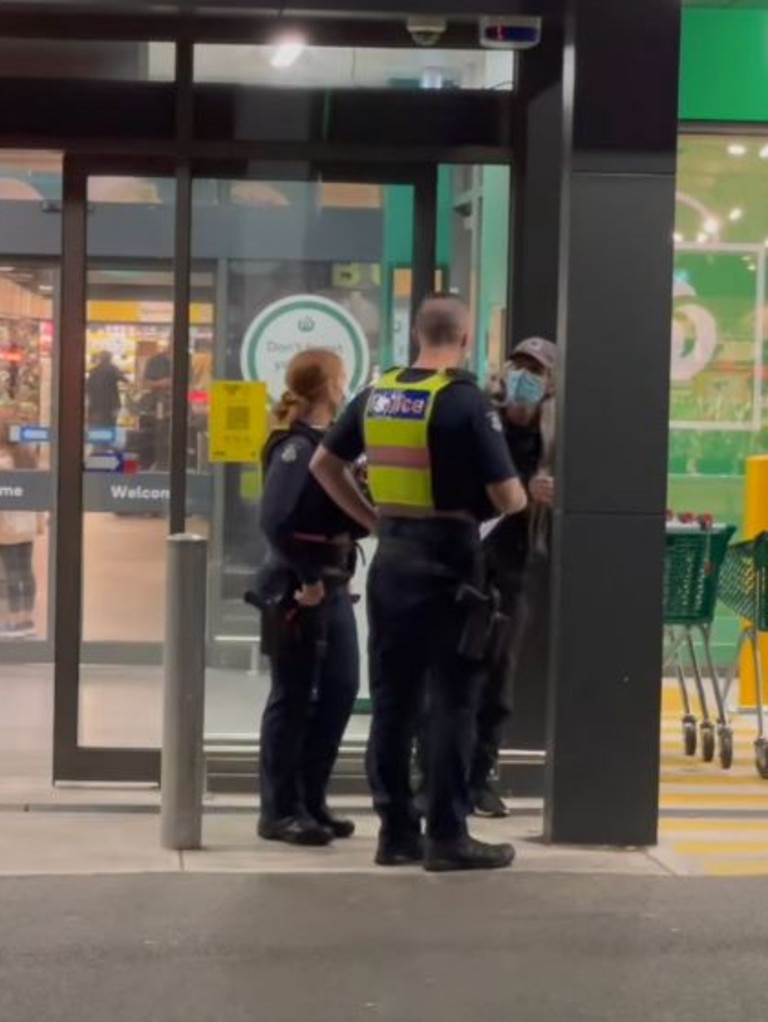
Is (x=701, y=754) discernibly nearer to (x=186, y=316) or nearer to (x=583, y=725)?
(x=583, y=725)

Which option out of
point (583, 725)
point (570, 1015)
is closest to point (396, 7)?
point (583, 725)

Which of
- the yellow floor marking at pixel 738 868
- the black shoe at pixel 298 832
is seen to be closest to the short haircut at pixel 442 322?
the black shoe at pixel 298 832

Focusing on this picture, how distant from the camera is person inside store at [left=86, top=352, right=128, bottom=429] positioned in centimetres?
859

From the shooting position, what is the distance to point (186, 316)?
7461 mm

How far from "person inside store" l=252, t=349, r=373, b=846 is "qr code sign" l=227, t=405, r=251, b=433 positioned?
Answer: 0.83 meters

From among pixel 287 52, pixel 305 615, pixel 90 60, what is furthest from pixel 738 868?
pixel 90 60

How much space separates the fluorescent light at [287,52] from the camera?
24.6 ft

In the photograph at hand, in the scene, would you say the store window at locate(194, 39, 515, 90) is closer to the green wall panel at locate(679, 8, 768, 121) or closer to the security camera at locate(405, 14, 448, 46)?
the security camera at locate(405, 14, 448, 46)

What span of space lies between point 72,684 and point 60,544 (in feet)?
2.03

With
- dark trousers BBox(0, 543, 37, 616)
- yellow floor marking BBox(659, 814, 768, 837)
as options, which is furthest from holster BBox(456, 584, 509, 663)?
dark trousers BBox(0, 543, 37, 616)

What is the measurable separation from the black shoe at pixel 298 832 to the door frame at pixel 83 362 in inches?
41.9

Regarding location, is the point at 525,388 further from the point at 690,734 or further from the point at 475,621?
the point at 690,734

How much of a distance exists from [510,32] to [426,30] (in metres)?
0.41

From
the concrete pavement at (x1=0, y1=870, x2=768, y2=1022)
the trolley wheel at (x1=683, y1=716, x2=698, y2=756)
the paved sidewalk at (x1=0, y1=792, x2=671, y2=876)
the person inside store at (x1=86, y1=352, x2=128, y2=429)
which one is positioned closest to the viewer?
the concrete pavement at (x1=0, y1=870, x2=768, y2=1022)
